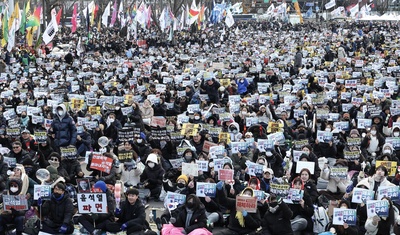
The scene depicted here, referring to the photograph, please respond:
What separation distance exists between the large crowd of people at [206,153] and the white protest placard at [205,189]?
1.5 inches

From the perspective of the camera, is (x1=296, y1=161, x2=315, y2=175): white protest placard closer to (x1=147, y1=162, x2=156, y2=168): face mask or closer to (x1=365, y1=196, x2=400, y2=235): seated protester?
(x1=365, y1=196, x2=400, y2=235): seated protester

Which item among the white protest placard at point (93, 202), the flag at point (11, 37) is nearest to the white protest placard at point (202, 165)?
the white protest placard at point (93, 202)

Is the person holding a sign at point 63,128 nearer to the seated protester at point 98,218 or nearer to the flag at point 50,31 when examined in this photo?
the seated protester at point 98,218

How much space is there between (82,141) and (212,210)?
4964mm

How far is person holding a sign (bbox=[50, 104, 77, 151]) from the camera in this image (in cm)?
1445

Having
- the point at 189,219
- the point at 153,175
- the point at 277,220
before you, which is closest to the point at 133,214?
the point at 189,219

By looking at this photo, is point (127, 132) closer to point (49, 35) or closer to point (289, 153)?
point (289, 153)

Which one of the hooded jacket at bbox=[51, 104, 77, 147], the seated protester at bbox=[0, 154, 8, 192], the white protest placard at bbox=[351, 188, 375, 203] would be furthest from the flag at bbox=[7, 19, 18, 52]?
the white protest placard at bbox=[351, 188, 375, 203]

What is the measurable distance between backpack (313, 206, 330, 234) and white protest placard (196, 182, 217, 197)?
1507mm

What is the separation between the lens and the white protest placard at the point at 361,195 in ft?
32.2

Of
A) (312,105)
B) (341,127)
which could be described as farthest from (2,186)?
(312,105)

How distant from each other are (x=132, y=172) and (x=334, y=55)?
23.4 m

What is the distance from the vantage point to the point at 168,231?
9.80 m

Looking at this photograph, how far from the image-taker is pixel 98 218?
1014 centimetres
